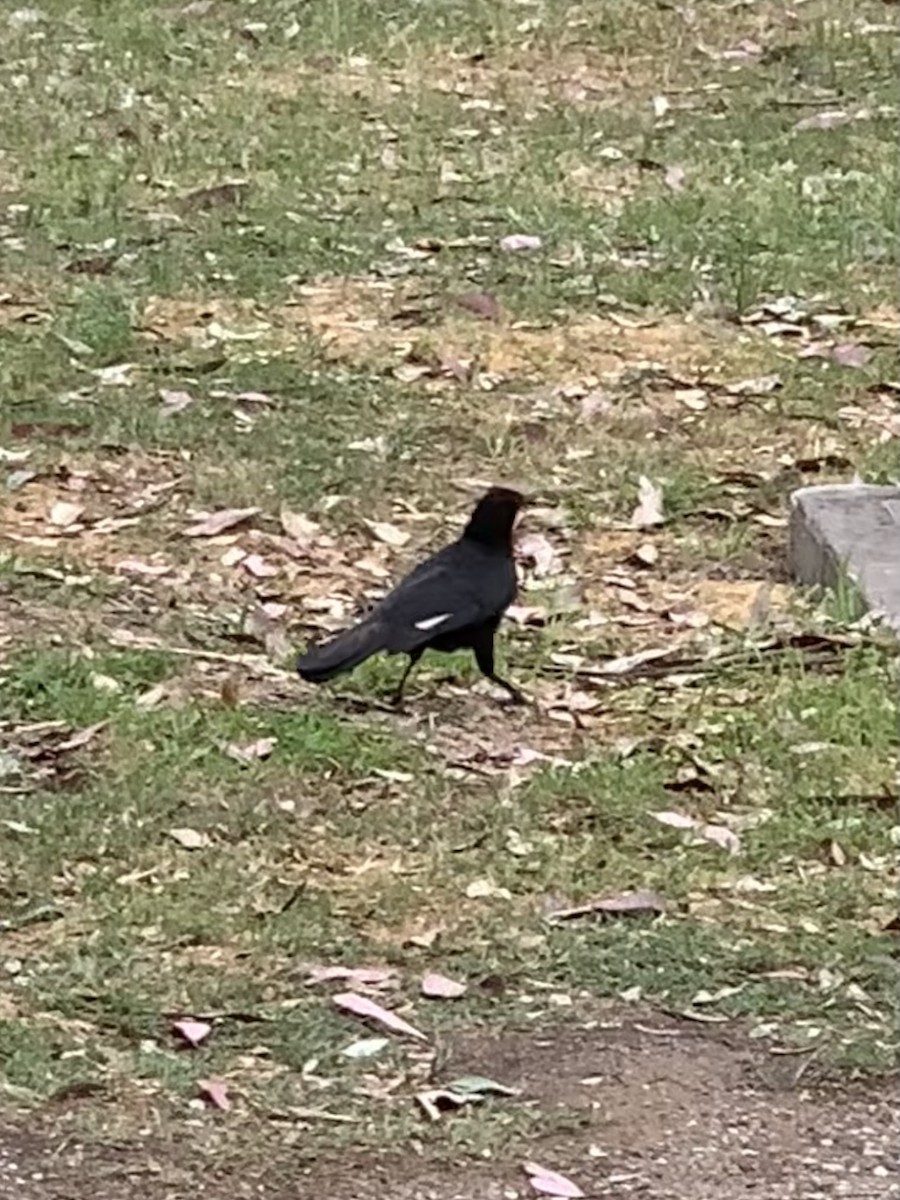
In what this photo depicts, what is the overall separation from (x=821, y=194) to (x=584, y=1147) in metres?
5.98

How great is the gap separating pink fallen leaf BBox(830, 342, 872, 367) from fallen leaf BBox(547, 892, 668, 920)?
3.50 meters

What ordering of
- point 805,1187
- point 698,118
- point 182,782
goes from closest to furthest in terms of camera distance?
point 805,1187, point 182,782, point 698,118

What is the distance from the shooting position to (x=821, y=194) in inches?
375

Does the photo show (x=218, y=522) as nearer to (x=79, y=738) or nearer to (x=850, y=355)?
(x=79, y=738)

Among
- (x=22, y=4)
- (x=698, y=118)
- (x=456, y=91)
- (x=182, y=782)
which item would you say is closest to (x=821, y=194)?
(x=698, y=118)

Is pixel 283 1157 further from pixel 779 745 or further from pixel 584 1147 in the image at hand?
pixel 779 745

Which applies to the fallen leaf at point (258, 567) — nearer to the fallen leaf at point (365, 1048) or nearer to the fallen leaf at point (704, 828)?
the fallen leaf at point (704, 828)

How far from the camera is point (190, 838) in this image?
500 cm

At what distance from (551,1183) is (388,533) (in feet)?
10.1

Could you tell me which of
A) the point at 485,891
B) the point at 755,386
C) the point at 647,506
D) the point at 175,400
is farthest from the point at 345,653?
the point at 755,386

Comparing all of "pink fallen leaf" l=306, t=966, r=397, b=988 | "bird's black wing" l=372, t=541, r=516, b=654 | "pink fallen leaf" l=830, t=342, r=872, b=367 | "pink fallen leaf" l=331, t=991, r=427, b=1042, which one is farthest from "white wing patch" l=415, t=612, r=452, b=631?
"pink fallen leaf" l=830, t=342, r=872, b=367

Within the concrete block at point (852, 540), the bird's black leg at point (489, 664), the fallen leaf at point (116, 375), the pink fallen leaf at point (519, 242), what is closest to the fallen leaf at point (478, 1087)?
the bird's black leg at point (489, 664)

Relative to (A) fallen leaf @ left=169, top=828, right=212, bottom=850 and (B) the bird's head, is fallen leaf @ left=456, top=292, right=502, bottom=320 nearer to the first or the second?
(B) the bird's head

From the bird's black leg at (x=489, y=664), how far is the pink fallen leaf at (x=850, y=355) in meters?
2.53
